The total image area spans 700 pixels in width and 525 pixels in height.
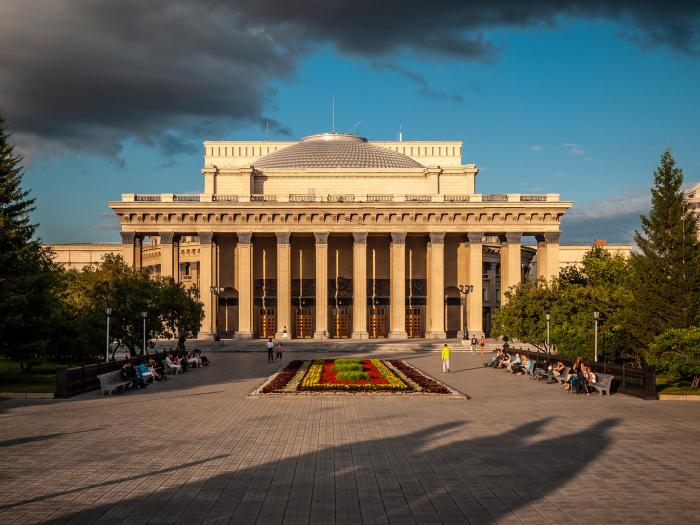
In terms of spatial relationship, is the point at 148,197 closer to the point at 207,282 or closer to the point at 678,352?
the point at 207,282

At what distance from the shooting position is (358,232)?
2694 inches

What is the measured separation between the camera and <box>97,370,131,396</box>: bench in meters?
25.5

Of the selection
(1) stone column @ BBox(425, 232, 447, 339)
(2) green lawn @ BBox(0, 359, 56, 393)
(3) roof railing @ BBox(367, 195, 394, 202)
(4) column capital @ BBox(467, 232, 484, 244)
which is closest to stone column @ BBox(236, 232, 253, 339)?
(3) roof railing @ BBox(367, 195, 394, 202)

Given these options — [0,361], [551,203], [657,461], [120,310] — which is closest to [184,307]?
[120,310]

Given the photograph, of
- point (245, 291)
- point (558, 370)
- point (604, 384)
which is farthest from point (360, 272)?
point (604, 384)

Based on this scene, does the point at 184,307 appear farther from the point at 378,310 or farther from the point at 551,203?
the point at 551,203

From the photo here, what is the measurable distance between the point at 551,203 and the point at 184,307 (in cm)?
3796

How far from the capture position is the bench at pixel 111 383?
25.5 meters

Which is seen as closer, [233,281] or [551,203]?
[551,203]

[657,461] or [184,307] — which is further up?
[184,307]

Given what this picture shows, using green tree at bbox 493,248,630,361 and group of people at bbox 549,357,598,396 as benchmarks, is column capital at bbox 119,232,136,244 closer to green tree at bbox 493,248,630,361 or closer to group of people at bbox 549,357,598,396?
green tree at bbox 493,248,630,361

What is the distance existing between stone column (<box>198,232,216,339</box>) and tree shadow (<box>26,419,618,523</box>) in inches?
2022

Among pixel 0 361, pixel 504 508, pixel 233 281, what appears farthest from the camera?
pixel 233 281

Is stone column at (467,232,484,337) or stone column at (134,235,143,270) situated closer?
stone column at (467,232,484,337)
